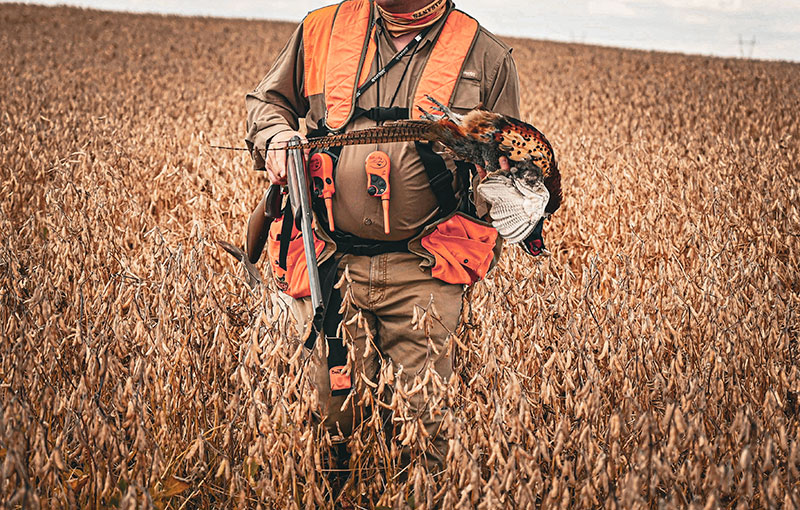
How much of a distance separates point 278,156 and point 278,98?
1.27 feet

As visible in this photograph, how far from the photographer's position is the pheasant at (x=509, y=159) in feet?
6.84

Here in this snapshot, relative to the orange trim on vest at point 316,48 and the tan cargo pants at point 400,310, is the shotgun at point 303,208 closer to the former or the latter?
the tan cargo pants at point 400,310

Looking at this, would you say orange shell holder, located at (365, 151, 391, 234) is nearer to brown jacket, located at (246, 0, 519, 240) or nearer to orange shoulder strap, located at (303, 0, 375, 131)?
brown jacket, located at (246, 0, 519, 240)

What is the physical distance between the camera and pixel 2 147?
20.9ft

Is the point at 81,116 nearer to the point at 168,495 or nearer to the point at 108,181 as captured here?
the point at 108,181

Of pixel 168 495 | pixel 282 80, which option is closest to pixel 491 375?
pixel 168 495

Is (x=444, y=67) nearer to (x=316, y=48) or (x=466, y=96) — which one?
(x=466, y=96)

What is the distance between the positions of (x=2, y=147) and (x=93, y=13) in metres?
25.8

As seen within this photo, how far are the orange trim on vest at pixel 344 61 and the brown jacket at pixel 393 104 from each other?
0.19 ft

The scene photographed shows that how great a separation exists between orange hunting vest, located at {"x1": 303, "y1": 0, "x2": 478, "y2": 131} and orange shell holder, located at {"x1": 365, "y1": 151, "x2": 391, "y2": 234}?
0.20 metres

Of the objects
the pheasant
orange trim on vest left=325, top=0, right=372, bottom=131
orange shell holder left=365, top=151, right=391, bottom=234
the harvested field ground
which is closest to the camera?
the harvested field ground

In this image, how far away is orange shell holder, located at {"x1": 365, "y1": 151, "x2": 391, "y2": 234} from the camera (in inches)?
91.1

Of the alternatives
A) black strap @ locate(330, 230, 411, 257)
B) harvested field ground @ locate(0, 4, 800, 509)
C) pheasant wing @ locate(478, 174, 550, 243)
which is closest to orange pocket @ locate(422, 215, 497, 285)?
black strap @ locate(330, 230, 411, 257)

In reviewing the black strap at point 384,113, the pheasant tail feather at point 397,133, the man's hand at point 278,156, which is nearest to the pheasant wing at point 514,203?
the pheasant tail feather at point 397,133
